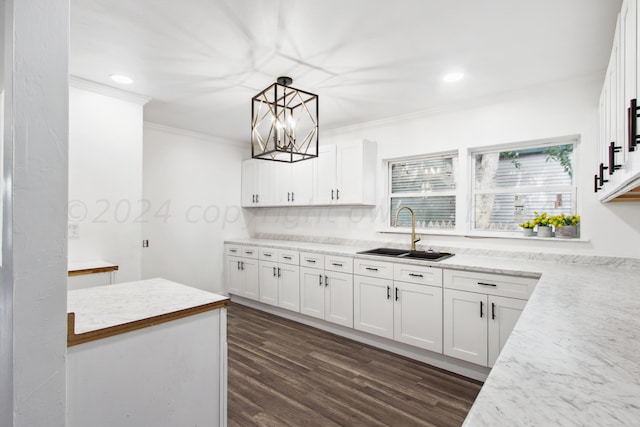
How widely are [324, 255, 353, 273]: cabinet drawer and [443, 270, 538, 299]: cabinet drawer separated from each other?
1.00 m

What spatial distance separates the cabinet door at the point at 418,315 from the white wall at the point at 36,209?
8.38 feet

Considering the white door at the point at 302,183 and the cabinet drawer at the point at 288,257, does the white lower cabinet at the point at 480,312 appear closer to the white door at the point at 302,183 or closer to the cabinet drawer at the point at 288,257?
the cabinet drawer at the point at 288,257

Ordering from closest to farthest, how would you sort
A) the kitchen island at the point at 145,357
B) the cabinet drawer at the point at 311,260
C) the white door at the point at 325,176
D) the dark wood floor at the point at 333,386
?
the kitchen island at the point at 145,357, the dark wood floor at the point at 333,386, the cabinet drawer at the point at 311,260, the white door at the point at 325,176

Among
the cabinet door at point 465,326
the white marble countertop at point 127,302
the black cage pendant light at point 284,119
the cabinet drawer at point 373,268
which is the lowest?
the cabinet door at point 465,326

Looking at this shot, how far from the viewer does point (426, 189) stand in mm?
3760

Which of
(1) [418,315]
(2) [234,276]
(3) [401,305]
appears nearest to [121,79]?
(2) [234,276]

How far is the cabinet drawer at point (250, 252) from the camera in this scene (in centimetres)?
445

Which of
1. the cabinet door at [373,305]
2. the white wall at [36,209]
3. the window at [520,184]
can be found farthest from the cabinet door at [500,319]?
the white wall at [36,209]

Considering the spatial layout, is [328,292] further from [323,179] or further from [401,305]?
[323,179]

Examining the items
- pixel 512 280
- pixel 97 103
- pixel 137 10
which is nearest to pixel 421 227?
pixel 512 280

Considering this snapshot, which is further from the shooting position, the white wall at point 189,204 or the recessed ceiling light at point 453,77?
the white wall at point 189,204

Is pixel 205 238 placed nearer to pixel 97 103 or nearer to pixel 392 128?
pixel 97 103

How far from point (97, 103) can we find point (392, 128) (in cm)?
307

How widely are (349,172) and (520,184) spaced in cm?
178
